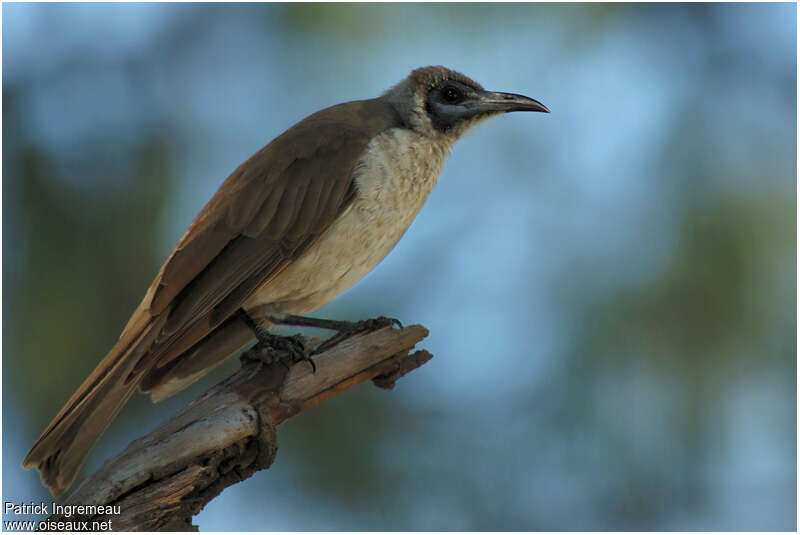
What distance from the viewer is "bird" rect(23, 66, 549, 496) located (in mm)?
5137

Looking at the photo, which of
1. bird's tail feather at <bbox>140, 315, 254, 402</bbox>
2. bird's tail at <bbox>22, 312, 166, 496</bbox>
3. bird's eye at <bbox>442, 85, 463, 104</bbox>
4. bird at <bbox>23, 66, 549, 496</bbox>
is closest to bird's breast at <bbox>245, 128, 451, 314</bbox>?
bird at <bbox>23, 66, 549, 496</bbox>

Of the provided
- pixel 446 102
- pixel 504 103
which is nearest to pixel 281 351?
pixel 446 102

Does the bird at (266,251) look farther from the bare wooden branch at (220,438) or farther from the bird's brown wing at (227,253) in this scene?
the bare wooden branch at (220,438)

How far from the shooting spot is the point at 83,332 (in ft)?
24.7

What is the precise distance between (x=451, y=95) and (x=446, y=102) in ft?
0.25

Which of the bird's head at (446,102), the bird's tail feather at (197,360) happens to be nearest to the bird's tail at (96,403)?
the bird's tail feather at (197,360)

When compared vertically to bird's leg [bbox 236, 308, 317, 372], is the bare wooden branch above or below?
below

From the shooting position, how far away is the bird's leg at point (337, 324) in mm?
5562

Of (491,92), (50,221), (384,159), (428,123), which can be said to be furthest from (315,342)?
(50,221)

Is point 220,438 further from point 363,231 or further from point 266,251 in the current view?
point 363,231

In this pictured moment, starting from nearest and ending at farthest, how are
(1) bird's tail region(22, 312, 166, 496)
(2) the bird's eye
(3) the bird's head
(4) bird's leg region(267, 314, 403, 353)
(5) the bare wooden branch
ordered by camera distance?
1. (5) the bare wooden branch
2. (1) bird's tail region(22, 312, 166, 496)
3. (4) bird's leg region(267, 314, 403, 353)
4. (3) the bird's head
5. (2) the bird's eye

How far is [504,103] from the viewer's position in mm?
6480

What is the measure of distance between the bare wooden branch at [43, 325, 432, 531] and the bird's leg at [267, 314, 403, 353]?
75mm

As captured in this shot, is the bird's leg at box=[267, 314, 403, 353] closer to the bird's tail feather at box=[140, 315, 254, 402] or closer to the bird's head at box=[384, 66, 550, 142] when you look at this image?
the bird's tail feather at box=[140, 315, 254, 402]
